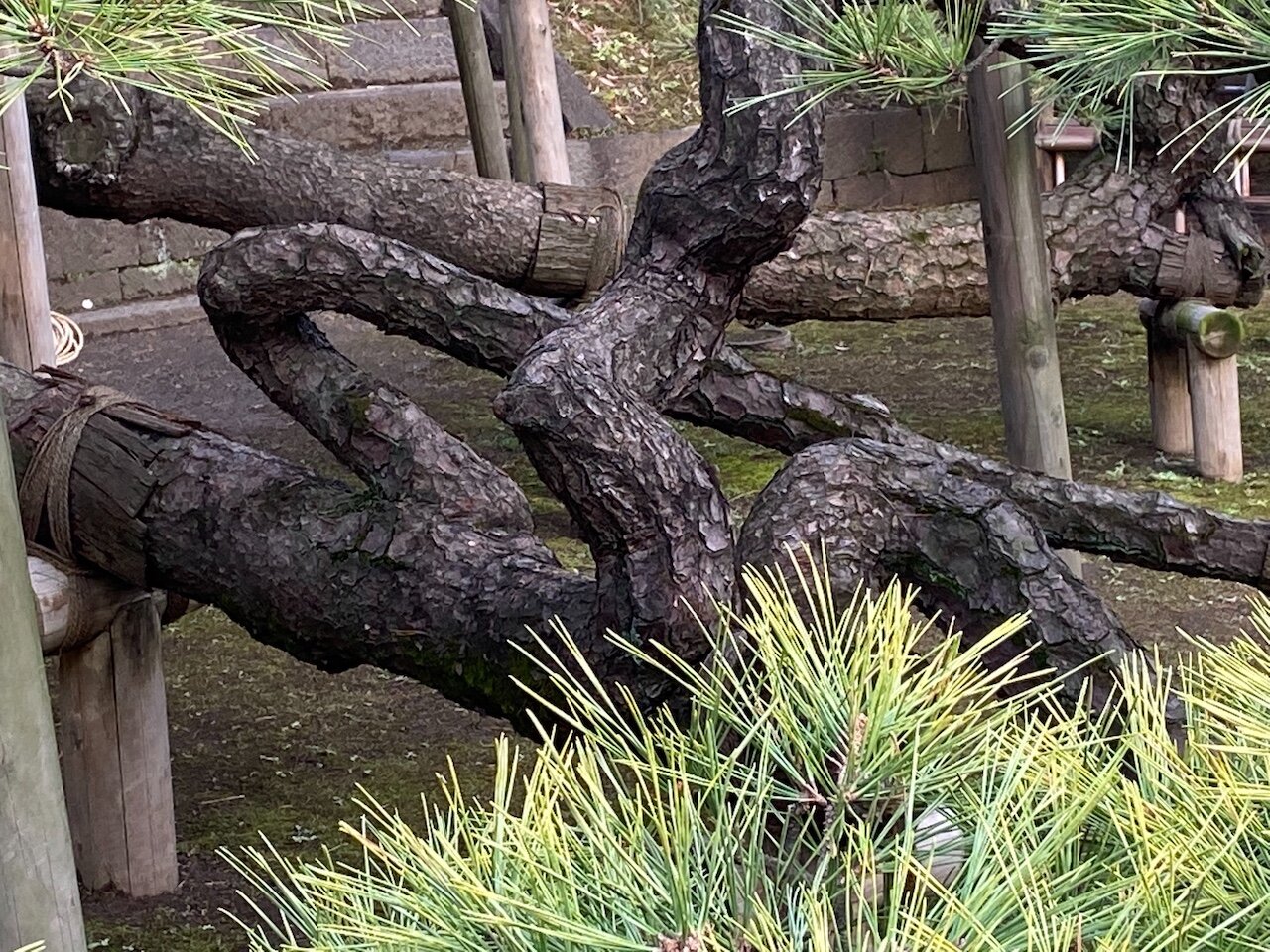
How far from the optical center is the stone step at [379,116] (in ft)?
22.4

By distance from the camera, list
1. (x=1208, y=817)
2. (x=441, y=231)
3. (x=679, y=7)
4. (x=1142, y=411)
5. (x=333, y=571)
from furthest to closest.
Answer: (x=679, y=7), (x=1142, y=411), (x=441, y=231), (x=333, y=571), (x=1208, y=817)

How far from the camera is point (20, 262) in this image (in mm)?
3121

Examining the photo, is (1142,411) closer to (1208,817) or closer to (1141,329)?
(1141,329)

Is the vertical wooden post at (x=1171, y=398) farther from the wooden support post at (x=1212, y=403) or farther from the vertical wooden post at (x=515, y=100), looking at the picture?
the vertical wooden post at (x=515, y=100)

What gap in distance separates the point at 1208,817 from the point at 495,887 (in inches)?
12.8

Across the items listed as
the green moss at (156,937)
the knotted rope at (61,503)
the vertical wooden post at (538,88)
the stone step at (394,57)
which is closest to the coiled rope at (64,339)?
the knotted rope at (61,503)

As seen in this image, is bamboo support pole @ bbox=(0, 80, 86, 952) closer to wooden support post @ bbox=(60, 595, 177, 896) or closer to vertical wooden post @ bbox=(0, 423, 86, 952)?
vertical wooden post @ bbox=(0, 423, 86, 952)

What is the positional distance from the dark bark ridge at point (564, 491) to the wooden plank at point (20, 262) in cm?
69

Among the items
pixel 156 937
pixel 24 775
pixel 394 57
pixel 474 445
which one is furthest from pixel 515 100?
pixel 24 775

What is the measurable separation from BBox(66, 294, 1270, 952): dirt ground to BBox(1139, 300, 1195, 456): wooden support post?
0.24ft

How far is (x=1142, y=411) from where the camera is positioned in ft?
15.9

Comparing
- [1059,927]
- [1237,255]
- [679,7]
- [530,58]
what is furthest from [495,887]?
[679,7]

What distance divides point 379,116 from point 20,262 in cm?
406

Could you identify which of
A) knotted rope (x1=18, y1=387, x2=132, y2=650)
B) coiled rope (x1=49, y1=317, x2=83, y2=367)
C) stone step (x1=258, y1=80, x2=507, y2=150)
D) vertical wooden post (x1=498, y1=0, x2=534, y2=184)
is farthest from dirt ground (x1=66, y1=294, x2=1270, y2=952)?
stone step (x1=258, y1=80, x2=507, y2=150)
